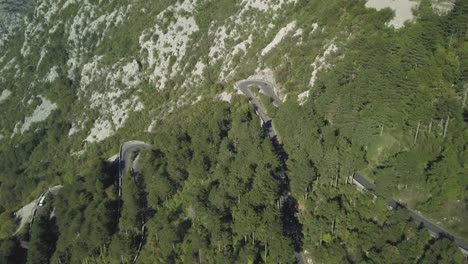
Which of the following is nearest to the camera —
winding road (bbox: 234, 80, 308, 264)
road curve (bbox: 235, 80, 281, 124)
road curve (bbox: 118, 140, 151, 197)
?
winding road (bbox: 234, 80, 308, 264)

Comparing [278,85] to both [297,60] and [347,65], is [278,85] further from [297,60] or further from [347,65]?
[347,65]

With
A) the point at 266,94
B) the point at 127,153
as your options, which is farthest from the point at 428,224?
the point at 127,153

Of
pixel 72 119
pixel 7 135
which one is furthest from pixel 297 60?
pixel 7 135

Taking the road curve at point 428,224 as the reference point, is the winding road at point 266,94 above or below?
below

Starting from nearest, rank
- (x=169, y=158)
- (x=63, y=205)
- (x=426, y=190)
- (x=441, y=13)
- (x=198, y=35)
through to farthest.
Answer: (x=426, y=190) → (x=441, y=13) → (x=169, y=158) → (x=63, y=205) → (x=198, y=35)

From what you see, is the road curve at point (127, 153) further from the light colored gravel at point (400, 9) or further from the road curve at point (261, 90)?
the light colored gravel at point (400, 9)

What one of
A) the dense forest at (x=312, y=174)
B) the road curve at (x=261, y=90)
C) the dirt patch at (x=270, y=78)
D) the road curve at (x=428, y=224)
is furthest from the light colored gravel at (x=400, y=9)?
the road curve at (x=428, y=224)

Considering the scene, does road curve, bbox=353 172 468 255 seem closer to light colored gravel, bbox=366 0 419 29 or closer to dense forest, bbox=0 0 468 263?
dense forest, bbox=0 0 468 263

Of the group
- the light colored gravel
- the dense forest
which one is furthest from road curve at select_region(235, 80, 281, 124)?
the light colored gravel
